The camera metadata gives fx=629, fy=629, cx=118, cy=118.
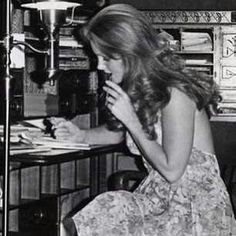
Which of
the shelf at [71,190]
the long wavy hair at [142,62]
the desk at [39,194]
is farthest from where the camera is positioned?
the shelf at [71,190]

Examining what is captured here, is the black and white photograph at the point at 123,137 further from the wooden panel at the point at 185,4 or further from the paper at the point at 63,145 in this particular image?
the wooden panel at the point at 185,4

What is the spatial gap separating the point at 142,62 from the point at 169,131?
29 cm

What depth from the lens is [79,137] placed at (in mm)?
2785

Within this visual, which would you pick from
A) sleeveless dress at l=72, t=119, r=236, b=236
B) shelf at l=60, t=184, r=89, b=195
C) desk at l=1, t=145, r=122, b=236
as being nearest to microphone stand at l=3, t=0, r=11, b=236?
sleeveless dress at l=72, t=119, r=236, b=236

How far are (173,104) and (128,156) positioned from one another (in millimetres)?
2173

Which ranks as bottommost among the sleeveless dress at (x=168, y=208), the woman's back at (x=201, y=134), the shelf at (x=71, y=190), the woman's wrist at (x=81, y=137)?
the shelf at (x=71, y=190)

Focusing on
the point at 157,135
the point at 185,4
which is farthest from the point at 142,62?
the point at 185,4

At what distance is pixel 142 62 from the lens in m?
2.31

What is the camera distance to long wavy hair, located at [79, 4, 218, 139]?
2277 millimetres

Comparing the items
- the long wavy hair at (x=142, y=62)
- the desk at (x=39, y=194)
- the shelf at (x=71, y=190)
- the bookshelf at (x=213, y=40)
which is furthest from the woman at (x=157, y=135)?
the bookshelf at (x=213, y=40)

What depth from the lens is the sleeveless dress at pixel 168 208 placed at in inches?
83.4

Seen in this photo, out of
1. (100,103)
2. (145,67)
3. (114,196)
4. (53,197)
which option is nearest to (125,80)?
(145,67)

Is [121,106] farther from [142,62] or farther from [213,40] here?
[213,40]

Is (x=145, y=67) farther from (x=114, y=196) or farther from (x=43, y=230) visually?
(x=43, y=230)
